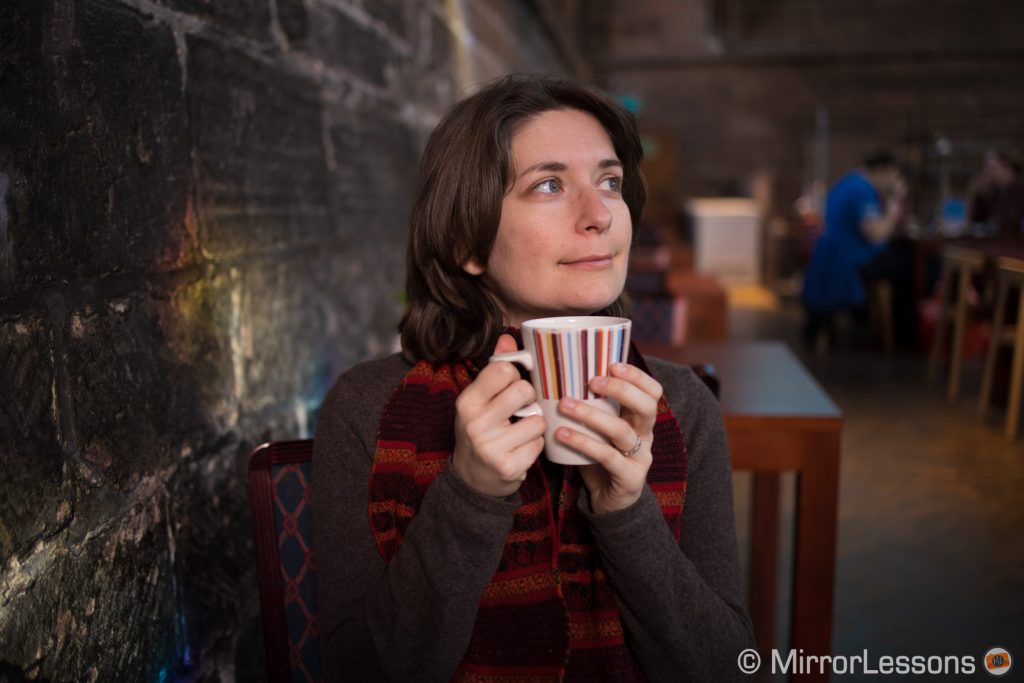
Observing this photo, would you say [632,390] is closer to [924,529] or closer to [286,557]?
[286,557]

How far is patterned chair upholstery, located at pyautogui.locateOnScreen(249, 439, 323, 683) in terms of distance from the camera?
3.80ft

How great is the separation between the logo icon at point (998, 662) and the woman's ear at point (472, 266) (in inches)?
69.9

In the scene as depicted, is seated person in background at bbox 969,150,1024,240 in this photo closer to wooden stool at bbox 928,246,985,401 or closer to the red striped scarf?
wooden stool at bbox 928,246,985,401

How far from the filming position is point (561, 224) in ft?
3.55

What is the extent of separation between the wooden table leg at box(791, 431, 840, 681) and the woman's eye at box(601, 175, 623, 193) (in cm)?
77

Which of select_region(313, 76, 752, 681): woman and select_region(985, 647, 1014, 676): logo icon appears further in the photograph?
select_region(985, 647, 1014, 676): logo icon

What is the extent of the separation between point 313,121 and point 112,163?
0.82 m

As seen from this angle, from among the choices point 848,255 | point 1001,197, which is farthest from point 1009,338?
point 1001,197

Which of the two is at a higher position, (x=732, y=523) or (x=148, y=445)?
(x=148, y=445)

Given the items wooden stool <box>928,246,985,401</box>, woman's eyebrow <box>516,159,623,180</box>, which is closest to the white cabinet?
wooden stool <box>928,246,985,401</box>

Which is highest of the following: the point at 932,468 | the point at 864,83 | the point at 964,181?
the point at 864,83

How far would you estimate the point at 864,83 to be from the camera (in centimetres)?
1255

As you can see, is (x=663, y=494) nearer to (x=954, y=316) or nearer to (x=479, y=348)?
(x=479, y=348)

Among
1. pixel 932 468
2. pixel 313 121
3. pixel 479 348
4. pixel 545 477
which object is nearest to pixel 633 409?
pixel 545 477
